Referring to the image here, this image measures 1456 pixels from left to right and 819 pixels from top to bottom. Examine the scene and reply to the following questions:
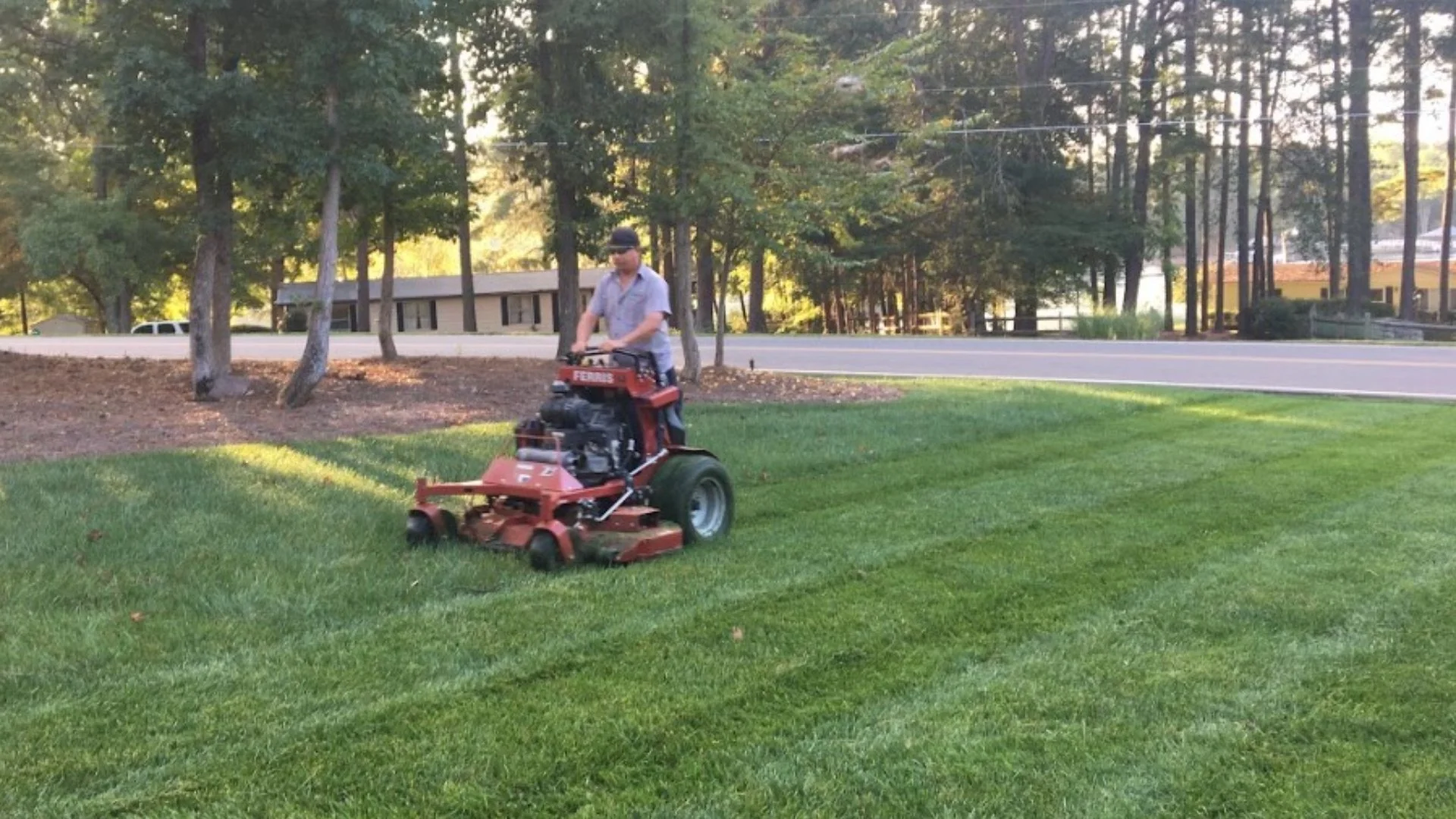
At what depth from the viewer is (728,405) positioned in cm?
1294

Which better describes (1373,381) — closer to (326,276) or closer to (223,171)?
(326,276)

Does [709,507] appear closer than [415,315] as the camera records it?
Yes

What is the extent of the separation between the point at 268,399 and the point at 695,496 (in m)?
8.87

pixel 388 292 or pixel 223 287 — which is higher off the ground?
pixel 388 292

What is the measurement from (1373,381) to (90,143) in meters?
21.8

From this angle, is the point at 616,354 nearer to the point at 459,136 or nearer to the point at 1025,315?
the point at 459,136

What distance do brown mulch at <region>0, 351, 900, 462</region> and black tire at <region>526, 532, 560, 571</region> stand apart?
5.55 metres

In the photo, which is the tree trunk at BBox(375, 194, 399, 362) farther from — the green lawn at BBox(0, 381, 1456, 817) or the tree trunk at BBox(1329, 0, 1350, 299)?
the tree trunk at BBox(1329, 0, 1350, 299)

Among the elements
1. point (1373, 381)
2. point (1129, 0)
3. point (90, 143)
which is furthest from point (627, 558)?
point (1129, 0)

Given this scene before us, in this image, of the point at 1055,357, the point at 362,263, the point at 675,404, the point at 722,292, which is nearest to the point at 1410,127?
the point at 1055,357

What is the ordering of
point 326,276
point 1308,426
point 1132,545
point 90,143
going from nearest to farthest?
point 1132,545 < point 1308,426 < point 326,276 < point 90,143

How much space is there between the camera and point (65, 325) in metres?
58.6

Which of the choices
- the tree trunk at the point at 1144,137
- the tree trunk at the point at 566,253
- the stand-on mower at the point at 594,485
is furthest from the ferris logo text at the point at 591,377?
the tree trunk at the point at 1144,137

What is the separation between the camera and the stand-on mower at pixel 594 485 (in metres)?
5.60
